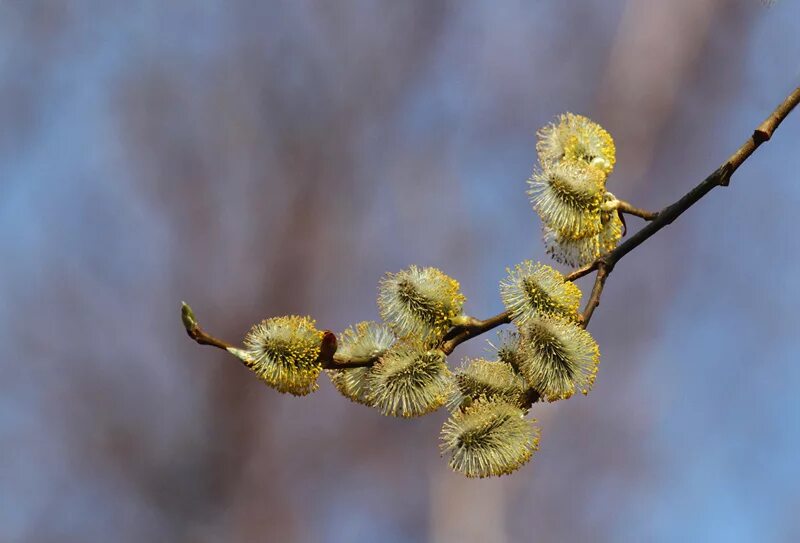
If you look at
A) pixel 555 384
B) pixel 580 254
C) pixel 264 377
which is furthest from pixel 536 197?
pixel 264 377

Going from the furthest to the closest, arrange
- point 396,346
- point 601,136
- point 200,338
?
point 601,136, point 396,346, point 200,338

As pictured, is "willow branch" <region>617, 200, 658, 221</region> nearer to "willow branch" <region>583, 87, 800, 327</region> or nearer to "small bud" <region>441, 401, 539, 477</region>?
"willow branch" <region>583, 87, 800, 327</region>

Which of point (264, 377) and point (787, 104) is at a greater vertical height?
point (787, 104)

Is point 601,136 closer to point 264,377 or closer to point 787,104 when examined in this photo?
point 787,104

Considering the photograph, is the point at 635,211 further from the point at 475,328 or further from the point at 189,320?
the point at 189,320

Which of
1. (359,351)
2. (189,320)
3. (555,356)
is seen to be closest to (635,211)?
(555,356)

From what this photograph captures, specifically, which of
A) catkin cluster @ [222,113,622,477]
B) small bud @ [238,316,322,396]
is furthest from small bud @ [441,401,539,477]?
small bud @ [238,316,322,396]
